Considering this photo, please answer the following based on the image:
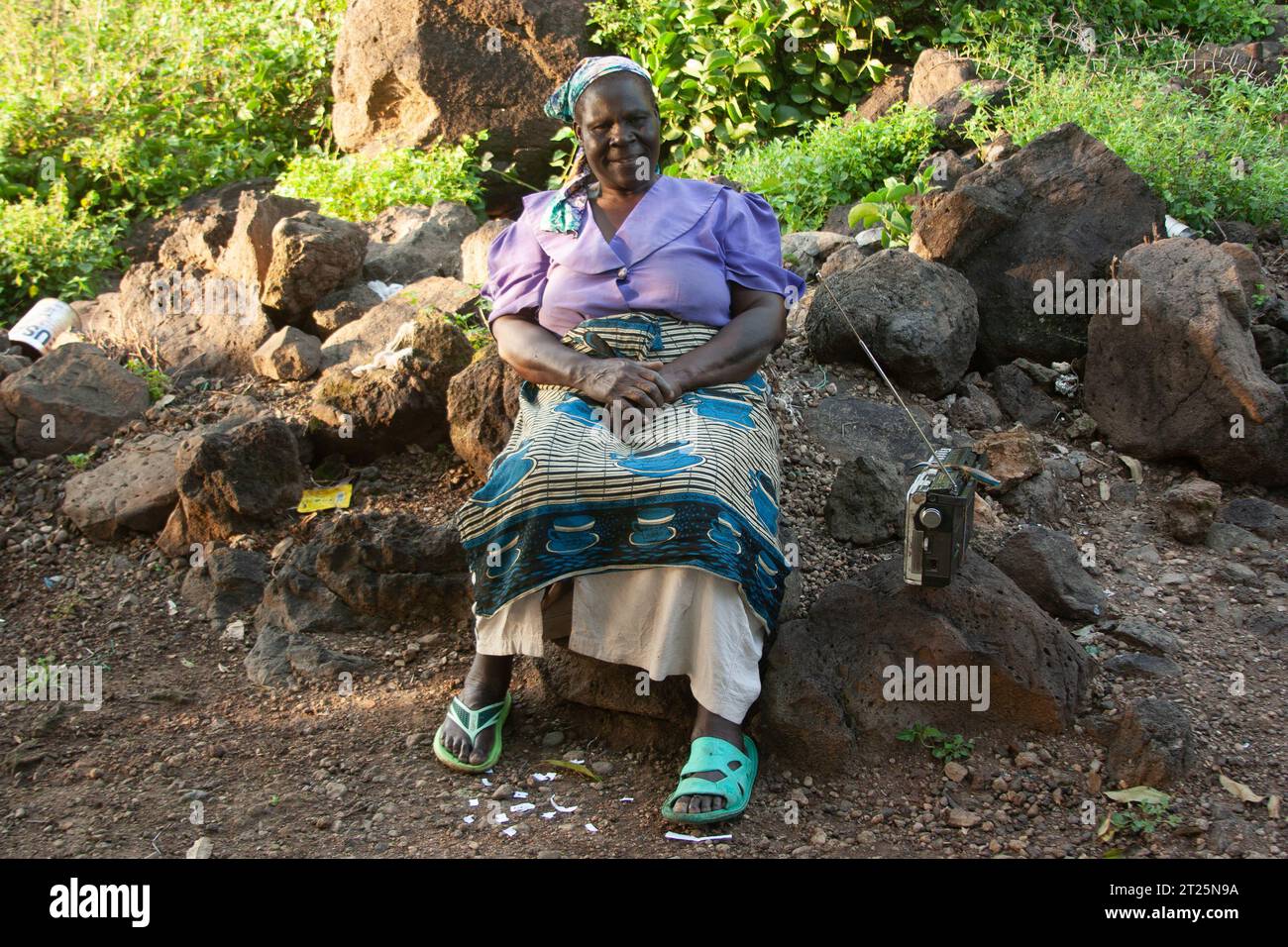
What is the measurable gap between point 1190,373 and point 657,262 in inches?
87.3

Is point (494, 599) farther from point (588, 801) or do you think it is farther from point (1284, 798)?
point (1284, 798)

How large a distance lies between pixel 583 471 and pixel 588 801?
3.09ft

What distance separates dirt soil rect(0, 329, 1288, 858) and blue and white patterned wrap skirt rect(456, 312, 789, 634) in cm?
55

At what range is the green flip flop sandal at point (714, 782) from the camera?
10.9ft

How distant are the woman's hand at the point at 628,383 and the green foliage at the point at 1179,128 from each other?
3.19 m

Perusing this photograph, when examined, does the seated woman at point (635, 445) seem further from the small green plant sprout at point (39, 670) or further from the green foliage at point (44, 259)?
the green foliage at point (44, 259)

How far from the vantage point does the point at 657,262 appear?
397cm

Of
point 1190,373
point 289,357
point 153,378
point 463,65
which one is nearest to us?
point 1190,373

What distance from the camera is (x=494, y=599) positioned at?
3596mm

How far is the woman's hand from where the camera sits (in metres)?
3.71

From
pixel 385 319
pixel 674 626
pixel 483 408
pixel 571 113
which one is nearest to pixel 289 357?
pixel 385 319

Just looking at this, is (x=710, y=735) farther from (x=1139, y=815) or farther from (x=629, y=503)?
(x=1139, y=815)

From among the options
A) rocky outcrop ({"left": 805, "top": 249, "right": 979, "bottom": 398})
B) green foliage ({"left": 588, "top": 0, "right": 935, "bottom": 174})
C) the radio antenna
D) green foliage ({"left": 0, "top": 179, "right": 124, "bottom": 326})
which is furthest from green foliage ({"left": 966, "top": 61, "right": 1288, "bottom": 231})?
green foliage ({"left": 0, "top": 179, "right": 124, "bottom": 326})

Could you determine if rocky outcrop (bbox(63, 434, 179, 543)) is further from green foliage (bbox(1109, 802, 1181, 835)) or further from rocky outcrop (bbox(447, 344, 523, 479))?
green foliage (bbox(1109, 802, 1181, 835))
